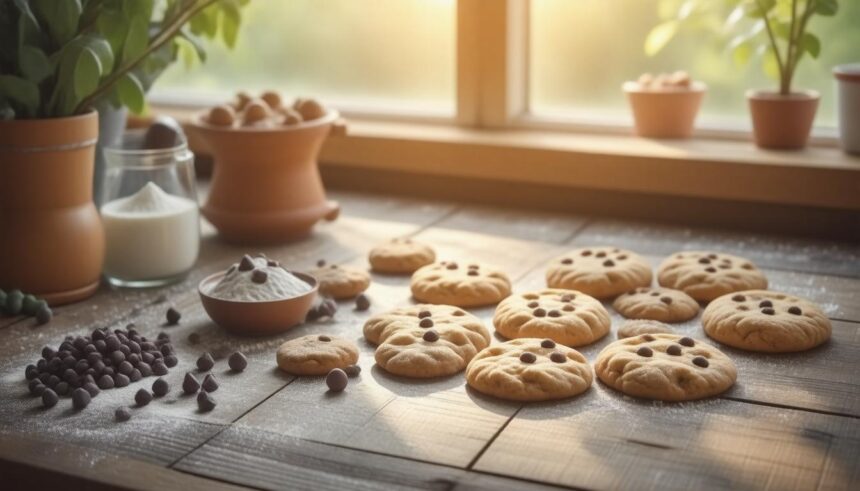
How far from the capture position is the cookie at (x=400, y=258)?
6.55 ft

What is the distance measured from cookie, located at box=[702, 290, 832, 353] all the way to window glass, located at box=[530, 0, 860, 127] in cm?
88

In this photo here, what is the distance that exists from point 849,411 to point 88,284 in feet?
4.08

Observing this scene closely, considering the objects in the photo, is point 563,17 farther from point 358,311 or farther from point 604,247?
point 358,311

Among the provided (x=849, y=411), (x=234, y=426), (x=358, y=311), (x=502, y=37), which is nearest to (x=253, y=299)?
(x=358, y=311)

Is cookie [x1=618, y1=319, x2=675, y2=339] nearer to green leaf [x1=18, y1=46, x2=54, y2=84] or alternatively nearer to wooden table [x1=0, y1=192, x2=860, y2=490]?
wooden table [x1=0, y1=192, x2=860, y2=490]

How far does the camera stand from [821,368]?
1.52 m

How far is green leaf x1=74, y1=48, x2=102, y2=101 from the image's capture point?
64.7 inches

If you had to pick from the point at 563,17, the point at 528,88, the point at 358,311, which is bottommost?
the point at 358,311

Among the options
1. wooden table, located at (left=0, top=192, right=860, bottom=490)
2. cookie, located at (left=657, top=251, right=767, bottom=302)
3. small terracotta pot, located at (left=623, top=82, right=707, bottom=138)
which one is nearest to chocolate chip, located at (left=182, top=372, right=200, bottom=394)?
wooden table, located at (left=0, top=192, right=860, bottom=490)

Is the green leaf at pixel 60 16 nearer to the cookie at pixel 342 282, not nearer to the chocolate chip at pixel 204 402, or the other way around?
the cookie at pixel 342 282

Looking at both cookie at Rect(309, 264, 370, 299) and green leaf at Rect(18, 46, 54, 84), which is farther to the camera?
cookie at Rect(309, 264, 370, 299)

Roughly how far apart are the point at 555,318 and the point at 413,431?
0.39 m

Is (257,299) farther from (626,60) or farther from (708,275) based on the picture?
(626,60)

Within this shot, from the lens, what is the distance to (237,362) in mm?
1541
